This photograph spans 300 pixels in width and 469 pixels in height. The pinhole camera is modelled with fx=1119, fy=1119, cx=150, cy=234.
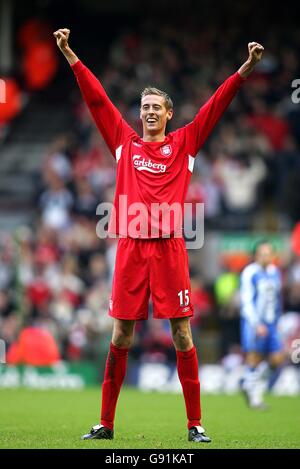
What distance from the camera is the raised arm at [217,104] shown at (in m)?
8.79

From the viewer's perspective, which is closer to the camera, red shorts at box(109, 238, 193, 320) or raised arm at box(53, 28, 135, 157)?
red shorts at box(109, 238, 193, 320)

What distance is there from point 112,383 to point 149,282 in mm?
859

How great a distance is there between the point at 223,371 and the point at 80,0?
12350 mm

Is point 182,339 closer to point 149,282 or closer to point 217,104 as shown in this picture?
point 149,282

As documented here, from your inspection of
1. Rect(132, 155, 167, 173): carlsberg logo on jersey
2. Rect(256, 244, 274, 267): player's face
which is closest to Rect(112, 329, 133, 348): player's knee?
Rect(132, 155, 167, 173): carlsberg logo on jersey

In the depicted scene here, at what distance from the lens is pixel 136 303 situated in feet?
28.5

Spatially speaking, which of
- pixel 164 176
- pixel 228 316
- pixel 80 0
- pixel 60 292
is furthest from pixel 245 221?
pixel 164 176

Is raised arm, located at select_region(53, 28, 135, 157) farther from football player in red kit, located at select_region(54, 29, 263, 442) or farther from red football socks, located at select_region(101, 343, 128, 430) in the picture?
red football socks, located at select_region(101, 343, 128, 430)

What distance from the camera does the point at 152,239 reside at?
873 cm

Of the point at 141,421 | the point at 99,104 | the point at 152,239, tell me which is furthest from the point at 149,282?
the point at 141,421

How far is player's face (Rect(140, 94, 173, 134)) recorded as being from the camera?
8.84 m

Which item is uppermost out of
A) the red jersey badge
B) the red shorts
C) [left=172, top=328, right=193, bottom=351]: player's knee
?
the red jersey badge

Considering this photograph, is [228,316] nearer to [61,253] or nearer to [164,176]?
[61,253]

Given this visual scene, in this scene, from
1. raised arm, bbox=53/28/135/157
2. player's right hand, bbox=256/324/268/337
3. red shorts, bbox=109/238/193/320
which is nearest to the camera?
red shorts, bbox=109/238/193/320
